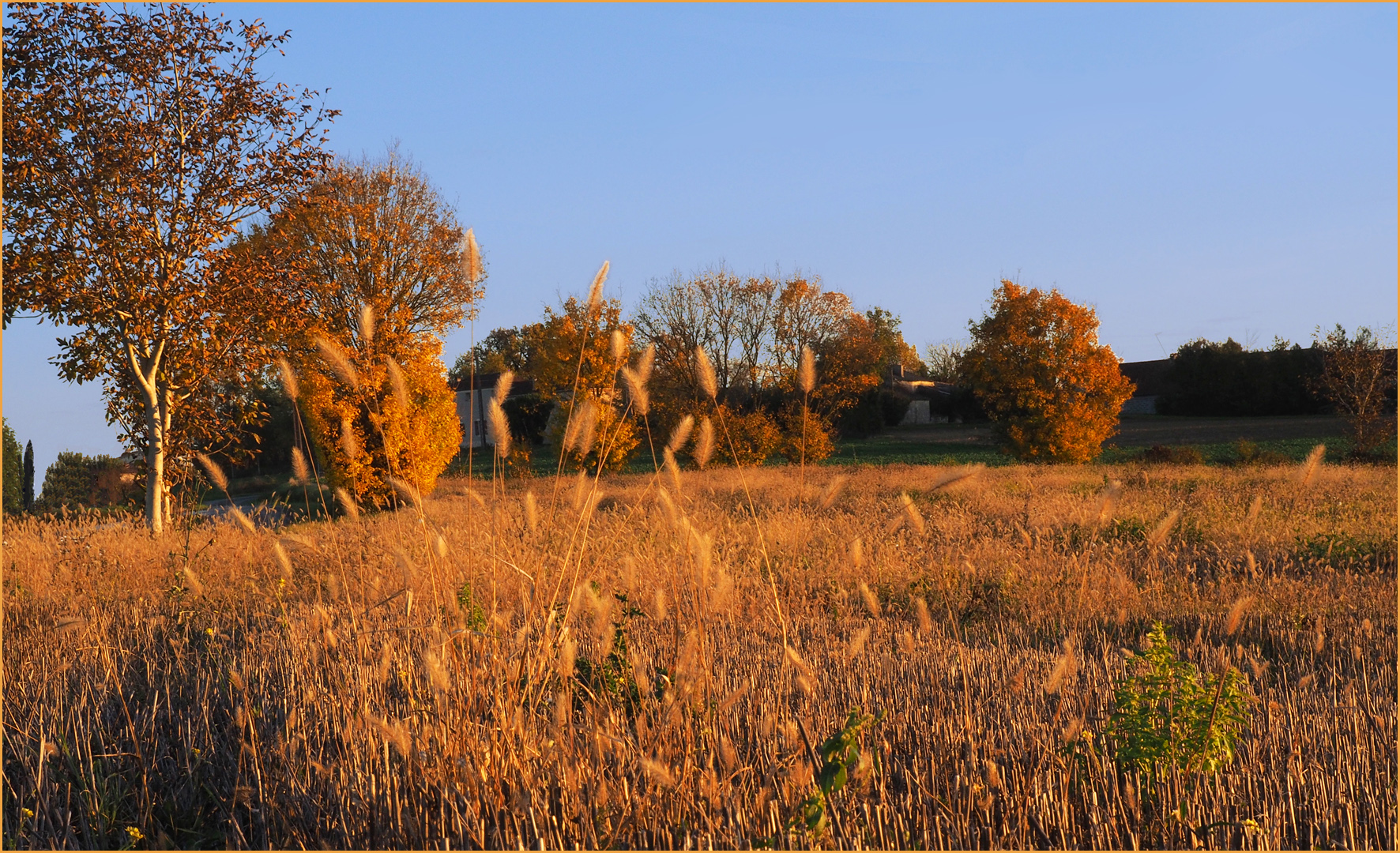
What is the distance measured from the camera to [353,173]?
21.6 m

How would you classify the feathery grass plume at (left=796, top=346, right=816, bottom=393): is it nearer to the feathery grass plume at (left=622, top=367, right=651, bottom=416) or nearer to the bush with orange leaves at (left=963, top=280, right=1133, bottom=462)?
the feathery grass plume at (left=622, top=367, right=651, bottom=416)

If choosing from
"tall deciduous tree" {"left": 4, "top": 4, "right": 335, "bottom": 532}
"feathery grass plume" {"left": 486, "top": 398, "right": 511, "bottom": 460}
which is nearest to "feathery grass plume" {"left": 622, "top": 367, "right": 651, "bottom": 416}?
"feathery grass plume" {"left": 486, "top": 398, "right": 511, "bottom": 460}

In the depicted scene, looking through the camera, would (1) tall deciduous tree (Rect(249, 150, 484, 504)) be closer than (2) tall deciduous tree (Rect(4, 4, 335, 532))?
No

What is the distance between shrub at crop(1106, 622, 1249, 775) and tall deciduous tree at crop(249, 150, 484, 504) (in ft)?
33.2

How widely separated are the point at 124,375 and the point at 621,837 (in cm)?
973

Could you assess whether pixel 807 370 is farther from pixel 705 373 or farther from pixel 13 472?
pixel 13 472

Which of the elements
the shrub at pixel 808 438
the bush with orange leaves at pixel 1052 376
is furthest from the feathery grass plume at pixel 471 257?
the bush with orange leaves at pixel 1052 376

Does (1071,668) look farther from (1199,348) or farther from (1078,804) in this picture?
(1199,348)

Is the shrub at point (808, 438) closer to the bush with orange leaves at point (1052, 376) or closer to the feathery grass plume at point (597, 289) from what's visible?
the bush with orange leaves at point (1052, 376)

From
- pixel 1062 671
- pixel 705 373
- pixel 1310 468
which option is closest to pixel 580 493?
pixel 705 373

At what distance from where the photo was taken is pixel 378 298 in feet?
67.8

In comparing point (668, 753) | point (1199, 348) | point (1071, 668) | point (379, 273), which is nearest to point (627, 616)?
point (668, 753)

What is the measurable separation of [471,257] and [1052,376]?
2478cm

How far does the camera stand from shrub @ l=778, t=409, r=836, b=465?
22672 millimetres
